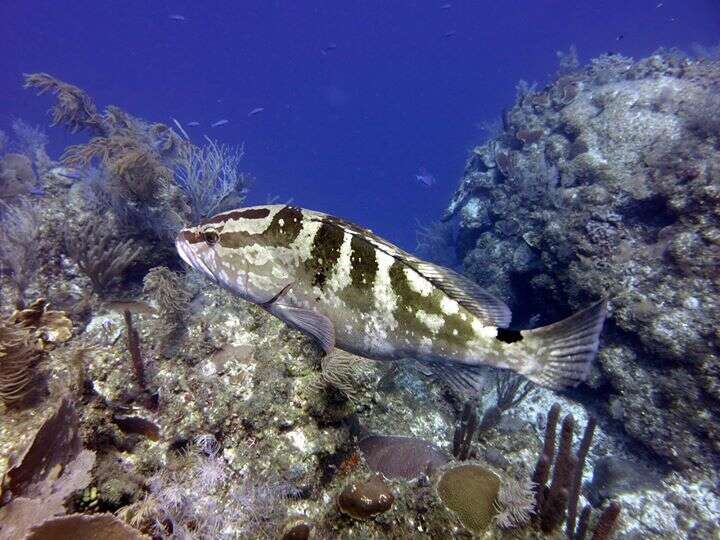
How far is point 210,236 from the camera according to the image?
3334 millimetres

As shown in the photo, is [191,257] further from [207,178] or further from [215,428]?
[207,178]

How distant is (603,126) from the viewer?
35.9 feet

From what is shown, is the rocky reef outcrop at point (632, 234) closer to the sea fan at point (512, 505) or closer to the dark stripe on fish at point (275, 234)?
the sea fan at point (512, 505)

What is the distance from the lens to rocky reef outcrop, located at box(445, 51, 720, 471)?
6457 mm

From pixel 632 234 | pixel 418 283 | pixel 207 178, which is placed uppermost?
pixel 632 234

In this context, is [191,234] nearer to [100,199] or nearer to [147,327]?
[147,327]

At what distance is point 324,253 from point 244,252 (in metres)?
→ 0.66

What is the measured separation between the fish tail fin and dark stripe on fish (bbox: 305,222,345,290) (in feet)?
5.21

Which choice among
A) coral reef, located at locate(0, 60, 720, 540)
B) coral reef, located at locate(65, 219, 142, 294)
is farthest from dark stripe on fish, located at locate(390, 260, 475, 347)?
coral reef, located at locate(65, 219, 142, 294)

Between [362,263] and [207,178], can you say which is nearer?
[362,263]

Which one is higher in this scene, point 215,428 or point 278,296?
point 278,296

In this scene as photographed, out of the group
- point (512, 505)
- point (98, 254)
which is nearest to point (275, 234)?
Result: point (512, 505)

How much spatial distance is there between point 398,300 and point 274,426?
1.82m

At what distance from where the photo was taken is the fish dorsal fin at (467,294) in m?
3.13
